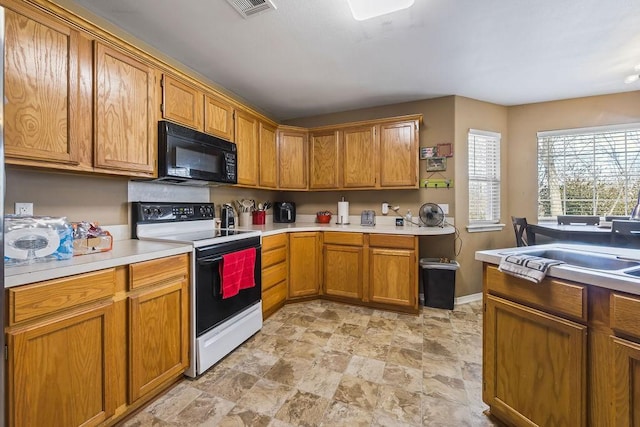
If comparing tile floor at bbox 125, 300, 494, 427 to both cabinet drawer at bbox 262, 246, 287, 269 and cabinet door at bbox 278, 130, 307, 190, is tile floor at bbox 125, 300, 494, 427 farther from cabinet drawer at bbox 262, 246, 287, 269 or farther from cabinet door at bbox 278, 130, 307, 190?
cabinet door at bbox 278, 130, 307, 190

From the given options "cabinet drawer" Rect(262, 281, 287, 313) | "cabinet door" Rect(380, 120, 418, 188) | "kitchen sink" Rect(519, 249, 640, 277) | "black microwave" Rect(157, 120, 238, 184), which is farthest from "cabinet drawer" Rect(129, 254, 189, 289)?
"cabinet door" Rect(380, 120, 418, 188)

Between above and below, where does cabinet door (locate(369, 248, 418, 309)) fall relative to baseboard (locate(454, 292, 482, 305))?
above

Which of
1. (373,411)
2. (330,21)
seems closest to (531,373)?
(373,411)

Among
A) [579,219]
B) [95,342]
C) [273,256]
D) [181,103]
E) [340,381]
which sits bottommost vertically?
[340,381]

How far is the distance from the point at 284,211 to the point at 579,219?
3.71 metres

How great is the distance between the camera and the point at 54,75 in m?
1.36

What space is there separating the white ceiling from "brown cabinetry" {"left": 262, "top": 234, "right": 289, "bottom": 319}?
1.71 m

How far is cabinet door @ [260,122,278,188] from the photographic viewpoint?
317 cm

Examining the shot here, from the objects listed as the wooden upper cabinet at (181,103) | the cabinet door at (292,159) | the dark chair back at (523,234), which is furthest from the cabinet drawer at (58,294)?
the dark chair back at (523,234)

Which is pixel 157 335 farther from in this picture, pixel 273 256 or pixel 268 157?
pixel 268 157

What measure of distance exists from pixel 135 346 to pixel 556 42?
370 centimetres

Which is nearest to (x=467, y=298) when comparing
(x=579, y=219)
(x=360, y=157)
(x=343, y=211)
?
(x=579, y=219)

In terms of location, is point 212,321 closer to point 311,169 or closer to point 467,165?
point 311,169

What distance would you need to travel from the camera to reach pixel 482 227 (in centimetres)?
337
